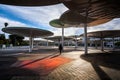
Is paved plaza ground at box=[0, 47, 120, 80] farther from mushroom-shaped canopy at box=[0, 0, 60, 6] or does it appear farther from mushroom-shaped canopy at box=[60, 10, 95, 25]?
mushroom-shaped canopy at box=[60, 10, 95, 25]

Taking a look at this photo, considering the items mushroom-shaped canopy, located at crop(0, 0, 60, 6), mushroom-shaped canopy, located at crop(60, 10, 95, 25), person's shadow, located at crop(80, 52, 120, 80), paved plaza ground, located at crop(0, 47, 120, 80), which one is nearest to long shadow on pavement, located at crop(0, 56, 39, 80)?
paved plaza ground, located at crop(0, 47, 120, 80)

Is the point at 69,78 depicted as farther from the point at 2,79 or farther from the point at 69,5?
the point at 69,5

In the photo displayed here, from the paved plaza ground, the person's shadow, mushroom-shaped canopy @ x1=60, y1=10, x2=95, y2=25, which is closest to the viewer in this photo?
the paved plaza ground

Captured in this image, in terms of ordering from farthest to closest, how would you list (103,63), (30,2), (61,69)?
(30,2) → (103,63) → (61,69)

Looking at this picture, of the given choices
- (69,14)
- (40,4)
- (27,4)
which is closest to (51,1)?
(40,4)

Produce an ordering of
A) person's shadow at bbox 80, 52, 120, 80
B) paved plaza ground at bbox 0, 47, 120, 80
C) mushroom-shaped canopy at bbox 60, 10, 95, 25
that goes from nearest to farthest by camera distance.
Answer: paved plaza ground at bbox 0, 47, 120, 80 < person's shadow at bbox 80, 52, 120, 80 < mushroom-shaped canopy at bbox 60, 10, 95, 25

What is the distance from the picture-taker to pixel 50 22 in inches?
1668

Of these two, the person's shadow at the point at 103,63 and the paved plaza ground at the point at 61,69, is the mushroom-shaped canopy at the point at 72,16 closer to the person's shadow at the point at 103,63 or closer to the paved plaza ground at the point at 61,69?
the person's shadow at the point at 103,63

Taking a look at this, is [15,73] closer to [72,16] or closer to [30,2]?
[30,2]

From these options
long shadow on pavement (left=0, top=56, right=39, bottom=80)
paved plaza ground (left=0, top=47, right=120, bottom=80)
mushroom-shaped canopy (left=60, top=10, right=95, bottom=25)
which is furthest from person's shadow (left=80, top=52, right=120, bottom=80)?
mushroom-shaped canopy (left=60, top=10, right=95, bottom=25)

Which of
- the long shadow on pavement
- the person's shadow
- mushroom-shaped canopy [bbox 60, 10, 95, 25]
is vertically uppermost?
mushroom-shaped canopy [bbox 60, 10, 95, 25]

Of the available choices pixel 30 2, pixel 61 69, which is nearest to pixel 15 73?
pixel 61 69

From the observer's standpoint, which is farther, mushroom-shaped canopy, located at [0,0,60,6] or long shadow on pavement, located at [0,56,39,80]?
mushroom-shaped canopy, located at [0,0,60,6]

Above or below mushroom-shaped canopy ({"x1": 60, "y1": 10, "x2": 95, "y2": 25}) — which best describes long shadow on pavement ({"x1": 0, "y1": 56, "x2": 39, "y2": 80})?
below
